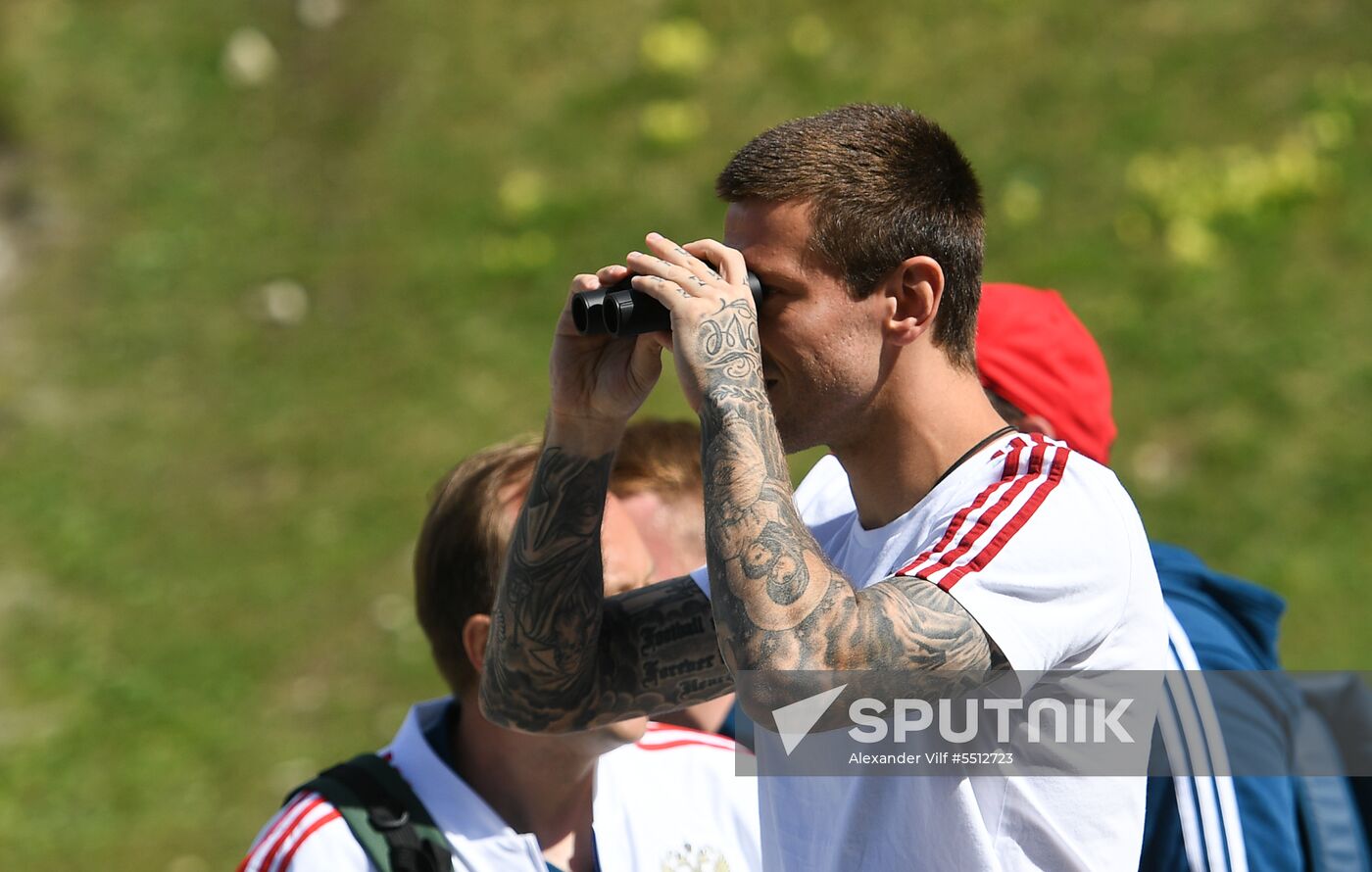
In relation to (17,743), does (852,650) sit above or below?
above

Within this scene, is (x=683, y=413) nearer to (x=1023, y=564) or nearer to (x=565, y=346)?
(x=565, y=346)

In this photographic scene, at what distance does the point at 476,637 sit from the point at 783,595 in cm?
120

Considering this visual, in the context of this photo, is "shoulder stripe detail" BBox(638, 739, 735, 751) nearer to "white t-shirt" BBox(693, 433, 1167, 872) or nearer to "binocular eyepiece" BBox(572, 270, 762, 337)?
"white t-shirt" BBox(693, 433, 1167, 872)

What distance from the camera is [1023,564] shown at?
6.61 feet

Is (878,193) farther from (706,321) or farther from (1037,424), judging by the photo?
(1037,424)

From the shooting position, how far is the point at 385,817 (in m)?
2.75

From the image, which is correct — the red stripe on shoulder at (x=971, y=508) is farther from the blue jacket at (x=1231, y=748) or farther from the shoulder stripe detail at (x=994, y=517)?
the blue jacket at (x=1231, y=748)

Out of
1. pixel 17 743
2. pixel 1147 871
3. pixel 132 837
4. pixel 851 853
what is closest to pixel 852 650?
pixel 851 853

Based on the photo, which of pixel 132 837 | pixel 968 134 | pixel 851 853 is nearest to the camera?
pixel 851 853

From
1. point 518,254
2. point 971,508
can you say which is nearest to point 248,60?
point 518,254

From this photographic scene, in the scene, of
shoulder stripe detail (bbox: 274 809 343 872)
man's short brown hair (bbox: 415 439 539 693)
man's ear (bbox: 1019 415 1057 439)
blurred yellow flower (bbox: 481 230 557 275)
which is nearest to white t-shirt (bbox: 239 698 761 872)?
shoulder stripe detail (bbox: 274 809 343 872)

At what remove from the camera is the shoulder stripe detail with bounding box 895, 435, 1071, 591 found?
6.59 feet

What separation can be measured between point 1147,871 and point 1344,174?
5.52 meters

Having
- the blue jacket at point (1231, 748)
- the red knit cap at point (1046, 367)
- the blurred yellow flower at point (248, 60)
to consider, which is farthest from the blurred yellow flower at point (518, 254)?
the blue jacket at point (1231, 748)
